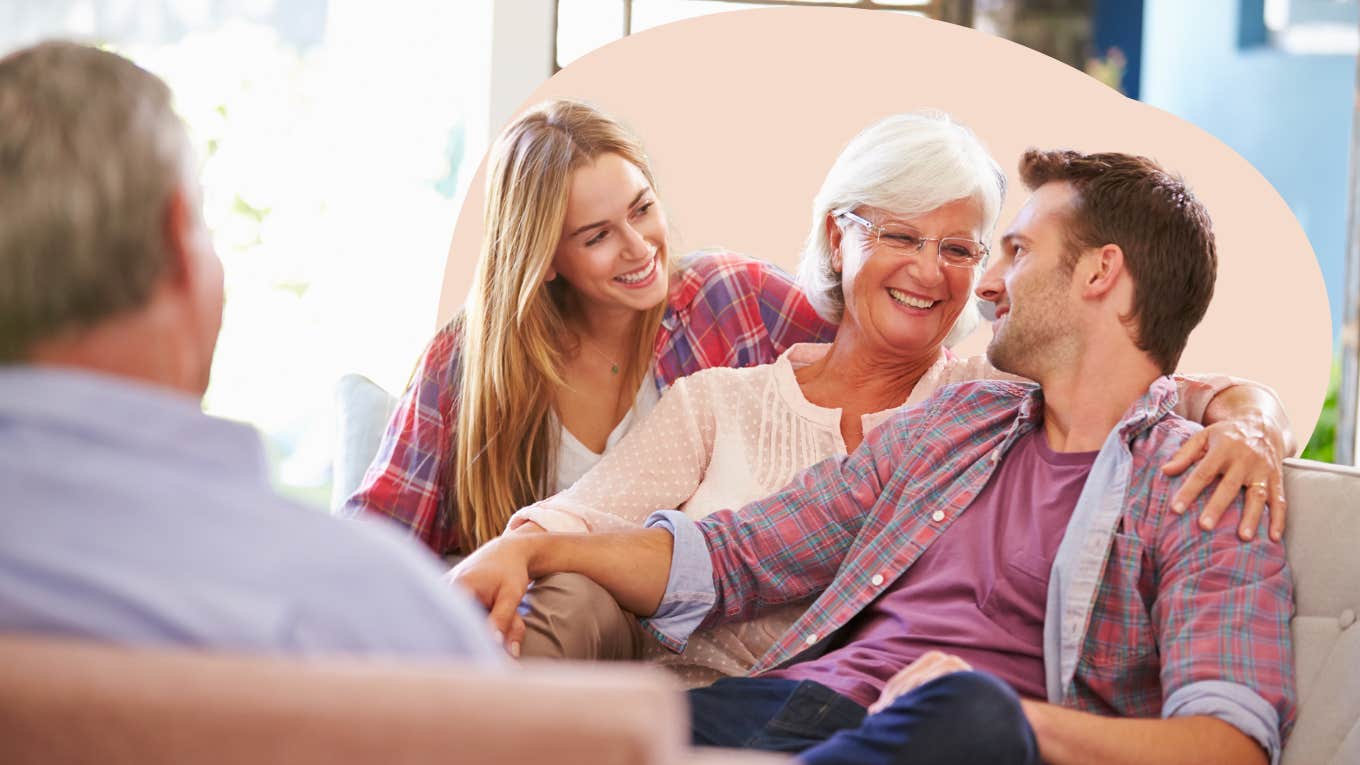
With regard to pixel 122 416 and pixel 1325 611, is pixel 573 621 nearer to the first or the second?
pixel 1325 611

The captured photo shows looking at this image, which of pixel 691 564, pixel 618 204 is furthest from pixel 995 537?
pixel 618 204

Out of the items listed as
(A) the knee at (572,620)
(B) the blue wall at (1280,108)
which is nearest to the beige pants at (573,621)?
(A) the knee at (572,620)

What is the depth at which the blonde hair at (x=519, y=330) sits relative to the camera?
2438mm

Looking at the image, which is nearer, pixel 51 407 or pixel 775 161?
pixel 51 407

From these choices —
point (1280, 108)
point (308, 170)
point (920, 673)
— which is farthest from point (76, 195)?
point (1280, 108)

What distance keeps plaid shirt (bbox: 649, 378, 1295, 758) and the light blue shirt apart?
1.05 m

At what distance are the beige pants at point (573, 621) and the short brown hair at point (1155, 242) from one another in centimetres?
81

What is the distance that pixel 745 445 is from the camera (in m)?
2.32

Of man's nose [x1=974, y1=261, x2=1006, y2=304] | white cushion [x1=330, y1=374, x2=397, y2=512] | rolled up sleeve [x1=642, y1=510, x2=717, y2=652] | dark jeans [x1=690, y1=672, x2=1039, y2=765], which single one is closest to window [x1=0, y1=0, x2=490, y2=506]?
white cushion [x1=330, y1=374, x2=397, y2=512]

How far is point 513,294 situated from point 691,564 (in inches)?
25.8

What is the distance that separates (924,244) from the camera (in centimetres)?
230

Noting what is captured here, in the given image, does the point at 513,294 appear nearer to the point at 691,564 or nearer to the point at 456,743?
the point at 691,564

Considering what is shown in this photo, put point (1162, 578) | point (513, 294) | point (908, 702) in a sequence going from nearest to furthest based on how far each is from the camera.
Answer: point (908, 702)
point (1162, 578)
point (513, 294)

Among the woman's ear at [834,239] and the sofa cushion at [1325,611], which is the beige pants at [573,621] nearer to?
the woman's ear at [834,239]
